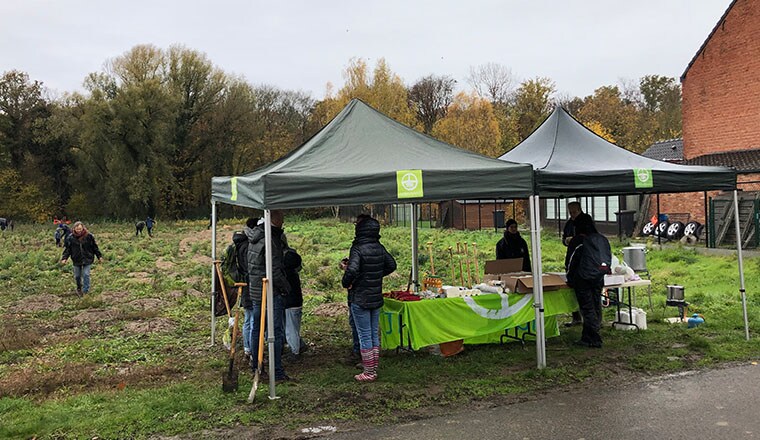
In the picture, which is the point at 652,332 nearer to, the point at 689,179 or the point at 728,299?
the point at 689,179

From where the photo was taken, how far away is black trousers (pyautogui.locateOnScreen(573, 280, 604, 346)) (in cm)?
783

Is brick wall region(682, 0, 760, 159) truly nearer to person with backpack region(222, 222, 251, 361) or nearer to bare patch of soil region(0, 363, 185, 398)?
person with backpack region(222, 222, 251, 361)

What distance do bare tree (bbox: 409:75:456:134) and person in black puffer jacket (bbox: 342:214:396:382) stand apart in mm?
46039

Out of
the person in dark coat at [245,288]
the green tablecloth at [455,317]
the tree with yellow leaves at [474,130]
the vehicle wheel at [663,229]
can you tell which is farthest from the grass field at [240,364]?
the tree with yellow leaves at [474,130]

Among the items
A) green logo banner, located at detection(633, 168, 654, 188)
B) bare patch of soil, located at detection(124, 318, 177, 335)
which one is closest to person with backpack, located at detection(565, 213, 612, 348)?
green logo banner, located at detection(633, 168, 654, 188)

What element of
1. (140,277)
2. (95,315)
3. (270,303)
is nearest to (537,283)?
(270,303)

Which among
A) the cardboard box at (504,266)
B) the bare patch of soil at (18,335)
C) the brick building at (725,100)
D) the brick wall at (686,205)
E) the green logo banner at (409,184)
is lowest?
the bare patch of soil at (18,335)

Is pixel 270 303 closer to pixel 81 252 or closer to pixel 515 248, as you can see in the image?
pixel 515 248

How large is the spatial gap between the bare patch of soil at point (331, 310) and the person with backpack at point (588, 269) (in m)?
4.27

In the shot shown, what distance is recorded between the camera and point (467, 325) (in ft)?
24.3

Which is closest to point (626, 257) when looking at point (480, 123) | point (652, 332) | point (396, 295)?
point (652, 332)

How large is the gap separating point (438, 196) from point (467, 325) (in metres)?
1.86

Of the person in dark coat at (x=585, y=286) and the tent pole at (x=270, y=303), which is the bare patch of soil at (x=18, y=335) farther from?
the person in dark coat at (x=585, y=286)

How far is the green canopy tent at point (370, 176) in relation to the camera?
20.1 feet
